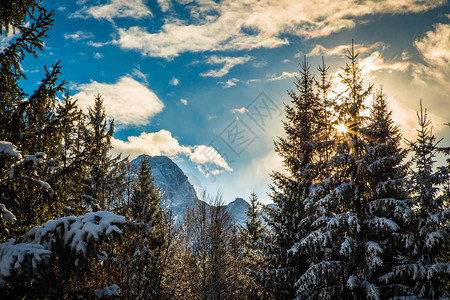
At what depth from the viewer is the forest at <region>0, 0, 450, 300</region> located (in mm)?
3289

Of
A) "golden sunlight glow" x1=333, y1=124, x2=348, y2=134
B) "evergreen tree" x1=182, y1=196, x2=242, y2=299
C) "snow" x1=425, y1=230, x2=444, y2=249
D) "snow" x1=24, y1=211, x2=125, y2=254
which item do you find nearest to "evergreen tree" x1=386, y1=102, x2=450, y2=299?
"snow" x1=425, y1=230, x2=444, y2=249

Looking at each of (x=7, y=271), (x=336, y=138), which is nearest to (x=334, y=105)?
(x=336, y=138)

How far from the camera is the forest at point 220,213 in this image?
3289 mm

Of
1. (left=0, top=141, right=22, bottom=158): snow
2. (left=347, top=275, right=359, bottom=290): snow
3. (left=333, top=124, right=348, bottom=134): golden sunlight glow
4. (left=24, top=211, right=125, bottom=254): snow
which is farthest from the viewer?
(left=333, top=124, right=348, bottom=134): golden sunlight glow

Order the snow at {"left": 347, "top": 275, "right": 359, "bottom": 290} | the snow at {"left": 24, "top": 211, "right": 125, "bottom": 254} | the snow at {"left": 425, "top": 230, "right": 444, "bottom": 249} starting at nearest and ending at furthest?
the snow at {"left": 24, "top": 211, "right": 125, "bottom": 254}
the snow at {"left": 347, "top": 275, "right": 359, "bottom": 290}
the snow at {"left": 425, "top": 230, "right": 444, "bottom": 249}

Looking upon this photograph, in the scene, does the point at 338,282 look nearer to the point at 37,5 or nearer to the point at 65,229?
the point at 65,229

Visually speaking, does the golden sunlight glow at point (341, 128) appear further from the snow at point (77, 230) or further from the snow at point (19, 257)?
the snow at point (19, 257)

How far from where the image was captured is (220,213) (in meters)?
13.2

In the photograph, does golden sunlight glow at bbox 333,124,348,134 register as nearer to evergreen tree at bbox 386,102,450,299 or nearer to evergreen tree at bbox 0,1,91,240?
evergreen tree at bbox 386,102,450,299

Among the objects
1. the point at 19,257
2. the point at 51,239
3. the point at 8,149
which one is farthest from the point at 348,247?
the point at 8,149

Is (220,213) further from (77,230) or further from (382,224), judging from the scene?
(77,230)

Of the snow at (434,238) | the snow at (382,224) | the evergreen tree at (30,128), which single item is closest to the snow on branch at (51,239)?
the evergreen tree at (30,128)

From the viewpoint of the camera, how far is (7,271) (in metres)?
2.67

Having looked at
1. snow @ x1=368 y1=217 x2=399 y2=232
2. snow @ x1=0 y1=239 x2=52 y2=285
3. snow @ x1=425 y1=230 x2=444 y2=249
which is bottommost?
snow @ x1=0 y1=239 x2=52 y2=285
